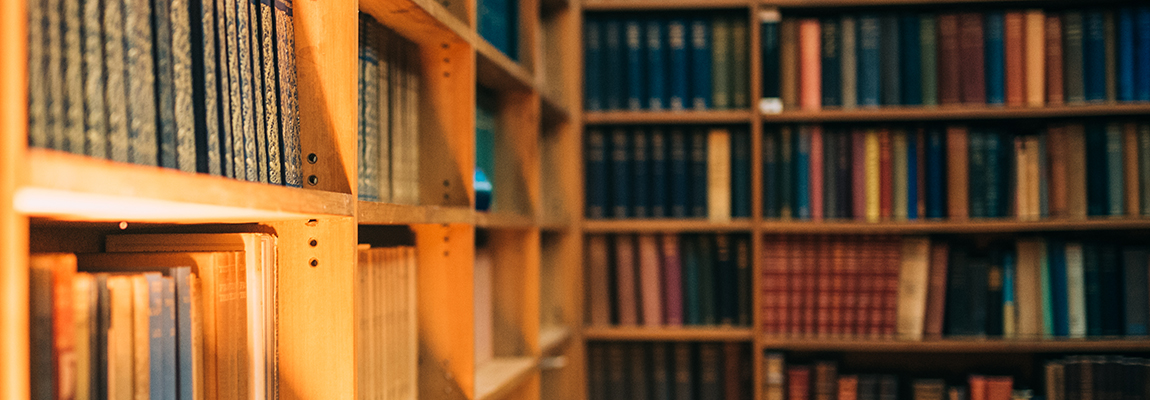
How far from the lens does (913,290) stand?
210cm

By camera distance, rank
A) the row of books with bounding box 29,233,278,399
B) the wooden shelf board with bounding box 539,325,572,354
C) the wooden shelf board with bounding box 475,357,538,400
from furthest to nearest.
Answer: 1. the wooden shelf board with bounding box 539,325,572,354
2. the wooden shelf board with bounding box 475,357,538,400
3. the row of books with bounding box 29,233,278,399

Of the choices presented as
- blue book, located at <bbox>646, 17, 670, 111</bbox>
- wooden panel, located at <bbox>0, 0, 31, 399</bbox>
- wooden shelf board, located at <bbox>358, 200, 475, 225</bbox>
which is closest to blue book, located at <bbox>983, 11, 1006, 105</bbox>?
blue book, located at <bbox>646, 17, 670, 111</bbox>

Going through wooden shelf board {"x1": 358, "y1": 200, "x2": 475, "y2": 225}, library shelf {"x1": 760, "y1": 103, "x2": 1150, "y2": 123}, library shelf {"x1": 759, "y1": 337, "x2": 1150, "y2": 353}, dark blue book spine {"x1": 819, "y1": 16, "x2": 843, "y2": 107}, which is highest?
dark blue book spine {"x1": 819, "y1": 16, "x2": 843, "y2": 107}

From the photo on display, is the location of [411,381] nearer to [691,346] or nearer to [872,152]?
[691,346]

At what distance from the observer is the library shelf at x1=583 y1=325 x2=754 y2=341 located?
7.03 ft

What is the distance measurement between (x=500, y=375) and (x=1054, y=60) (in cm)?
168

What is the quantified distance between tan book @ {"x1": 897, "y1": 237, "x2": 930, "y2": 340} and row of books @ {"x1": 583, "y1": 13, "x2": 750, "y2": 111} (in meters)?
0.61

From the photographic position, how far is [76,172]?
48 centimetres

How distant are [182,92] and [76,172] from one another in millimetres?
211

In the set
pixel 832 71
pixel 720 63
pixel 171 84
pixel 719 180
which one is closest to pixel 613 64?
pixel 720 63

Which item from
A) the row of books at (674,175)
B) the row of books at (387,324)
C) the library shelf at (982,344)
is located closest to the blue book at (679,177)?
the row of books at (674,175)

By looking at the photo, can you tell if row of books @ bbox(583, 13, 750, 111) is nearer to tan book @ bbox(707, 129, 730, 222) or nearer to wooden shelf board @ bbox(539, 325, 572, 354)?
tan book @ bbox(707, 129, 730, 222)

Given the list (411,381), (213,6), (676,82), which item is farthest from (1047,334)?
(213,6)

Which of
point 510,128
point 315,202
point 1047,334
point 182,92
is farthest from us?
point 1047,334
